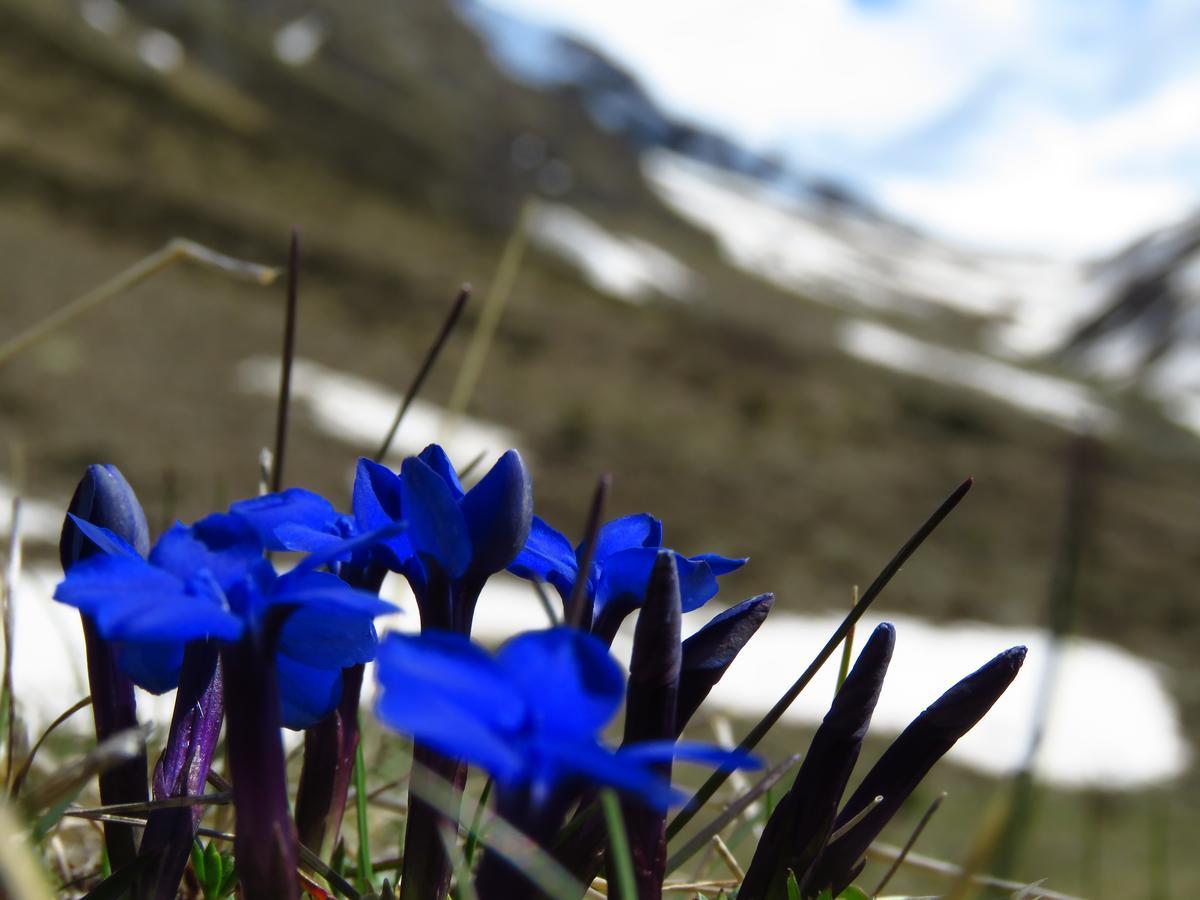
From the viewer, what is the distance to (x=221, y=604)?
12.9 inches

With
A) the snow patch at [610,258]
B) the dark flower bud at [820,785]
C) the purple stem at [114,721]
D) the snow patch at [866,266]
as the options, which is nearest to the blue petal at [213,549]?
the purple stem at [114,721]

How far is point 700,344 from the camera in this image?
11141 millimetres

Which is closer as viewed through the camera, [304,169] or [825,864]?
[825,864]

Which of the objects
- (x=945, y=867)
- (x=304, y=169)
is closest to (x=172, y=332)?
(x=304, y=169)

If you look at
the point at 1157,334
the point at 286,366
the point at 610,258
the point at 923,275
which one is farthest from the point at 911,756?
the point at 923,275

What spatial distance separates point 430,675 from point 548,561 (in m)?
→ 0.17

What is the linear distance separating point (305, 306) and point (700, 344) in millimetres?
A: 4136

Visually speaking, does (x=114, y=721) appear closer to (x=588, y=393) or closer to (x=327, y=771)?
(x=327, y=771)

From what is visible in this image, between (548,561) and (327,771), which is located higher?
(548,561)

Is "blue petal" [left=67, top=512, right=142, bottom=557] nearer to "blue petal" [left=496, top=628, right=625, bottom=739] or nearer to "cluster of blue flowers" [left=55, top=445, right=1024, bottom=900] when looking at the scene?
"cluster of blue flowers" [left=55, top=445, right=1024, bottom=900]

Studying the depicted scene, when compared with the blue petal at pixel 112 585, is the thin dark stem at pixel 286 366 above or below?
above

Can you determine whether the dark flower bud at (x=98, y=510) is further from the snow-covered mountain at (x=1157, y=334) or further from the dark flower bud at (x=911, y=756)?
the snow-covered mountain at (x=1157, y=334)

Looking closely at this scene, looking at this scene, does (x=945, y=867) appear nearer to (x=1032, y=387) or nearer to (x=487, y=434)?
(x=487, y=434)

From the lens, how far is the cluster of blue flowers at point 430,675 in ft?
0.89
